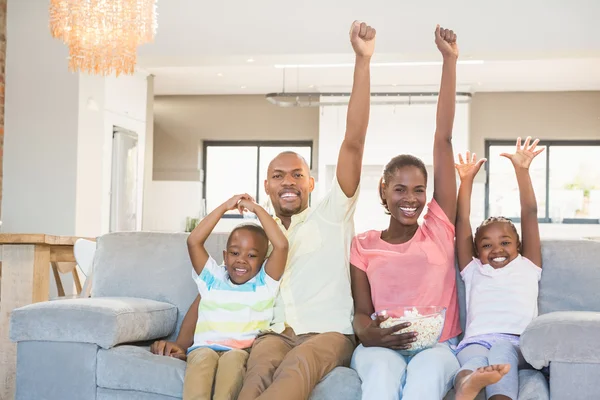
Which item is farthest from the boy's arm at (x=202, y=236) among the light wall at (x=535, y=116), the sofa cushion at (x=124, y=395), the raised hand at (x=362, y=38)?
the light wall at (x=535, y=116)

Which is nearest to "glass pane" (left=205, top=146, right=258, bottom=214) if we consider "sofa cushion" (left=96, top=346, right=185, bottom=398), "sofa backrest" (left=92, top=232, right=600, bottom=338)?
"sofa backrest" (left=92, top=232, right=600, bottom=338)

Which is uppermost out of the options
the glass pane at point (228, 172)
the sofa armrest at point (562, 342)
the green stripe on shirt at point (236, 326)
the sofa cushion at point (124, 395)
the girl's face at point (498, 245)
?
the glass pane at point (228, 172)

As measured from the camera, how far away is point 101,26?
4.51 m

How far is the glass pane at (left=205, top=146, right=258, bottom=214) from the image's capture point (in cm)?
977

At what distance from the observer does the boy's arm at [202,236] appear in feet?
7.87

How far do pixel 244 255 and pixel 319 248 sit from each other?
229 millimetres

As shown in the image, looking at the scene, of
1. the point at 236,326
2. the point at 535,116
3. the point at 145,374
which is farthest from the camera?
the point at 535,116

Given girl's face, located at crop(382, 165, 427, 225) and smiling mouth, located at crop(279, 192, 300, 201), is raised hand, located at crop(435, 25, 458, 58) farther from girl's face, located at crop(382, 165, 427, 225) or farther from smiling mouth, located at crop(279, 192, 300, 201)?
smiling mouth, located at crop(279, 192, 300, 201)

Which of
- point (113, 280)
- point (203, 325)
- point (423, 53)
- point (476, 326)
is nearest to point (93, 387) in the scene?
point (203, 325)

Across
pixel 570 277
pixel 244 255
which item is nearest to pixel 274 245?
pixel 244 255

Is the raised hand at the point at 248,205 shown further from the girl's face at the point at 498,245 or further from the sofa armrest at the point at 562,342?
the sofa armrest at the point at 562,342

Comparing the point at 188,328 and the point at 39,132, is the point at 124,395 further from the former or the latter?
the point at 39,132

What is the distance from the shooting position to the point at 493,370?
1797mm

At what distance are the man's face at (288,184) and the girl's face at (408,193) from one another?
0.89 ft
